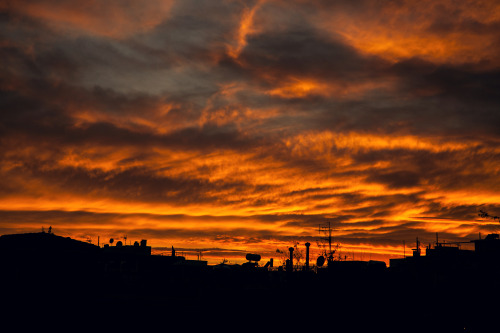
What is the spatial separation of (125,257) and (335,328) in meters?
41.6

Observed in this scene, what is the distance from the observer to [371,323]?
4781 centimetres

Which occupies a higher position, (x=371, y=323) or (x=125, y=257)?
(x=125, y=257)

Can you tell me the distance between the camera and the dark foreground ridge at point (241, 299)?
40531 mm

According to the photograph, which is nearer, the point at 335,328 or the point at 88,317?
the point at 88,317

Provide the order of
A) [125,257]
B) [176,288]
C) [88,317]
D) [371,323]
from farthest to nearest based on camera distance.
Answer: [125,257] < [176,288] < [371,323] < [88,317]

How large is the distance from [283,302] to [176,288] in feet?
72.9

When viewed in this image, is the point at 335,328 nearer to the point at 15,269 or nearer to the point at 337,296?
the point at 337,296

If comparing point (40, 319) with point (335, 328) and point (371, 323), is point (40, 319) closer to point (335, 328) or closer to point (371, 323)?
point (335, 328)

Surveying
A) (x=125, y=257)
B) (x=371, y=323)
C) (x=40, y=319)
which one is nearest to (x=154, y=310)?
(x=40, y=319)

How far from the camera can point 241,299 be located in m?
47.7

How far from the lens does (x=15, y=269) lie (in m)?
44.9

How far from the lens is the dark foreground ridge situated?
40531mm

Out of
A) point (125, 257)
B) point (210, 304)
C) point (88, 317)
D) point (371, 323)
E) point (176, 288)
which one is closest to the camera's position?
point (88, 317)

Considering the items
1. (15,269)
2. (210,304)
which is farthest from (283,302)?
(15,269)
